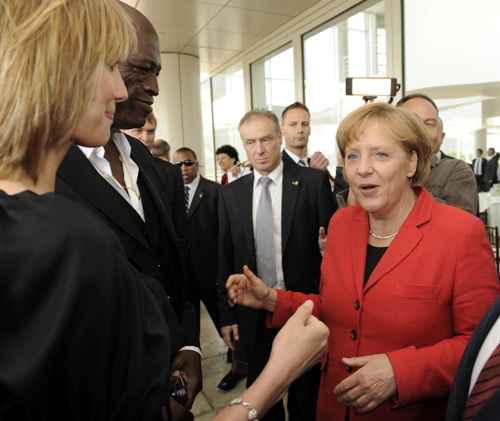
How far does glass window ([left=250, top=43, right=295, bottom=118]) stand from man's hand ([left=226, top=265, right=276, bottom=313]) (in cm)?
571

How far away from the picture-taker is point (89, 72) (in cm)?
60

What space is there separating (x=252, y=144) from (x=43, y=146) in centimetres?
203

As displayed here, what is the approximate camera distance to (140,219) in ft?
3.86

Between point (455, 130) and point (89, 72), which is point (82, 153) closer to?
point (89, 72)

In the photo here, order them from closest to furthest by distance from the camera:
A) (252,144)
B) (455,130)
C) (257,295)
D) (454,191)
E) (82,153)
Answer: (82,153) → (257,295) → (454,191) → (252,144) → (455,130)

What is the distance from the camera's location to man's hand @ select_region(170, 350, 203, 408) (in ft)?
3.58

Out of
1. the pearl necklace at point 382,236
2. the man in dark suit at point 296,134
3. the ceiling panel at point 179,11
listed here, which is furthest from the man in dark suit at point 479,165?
the ceiling panel at point 179,11

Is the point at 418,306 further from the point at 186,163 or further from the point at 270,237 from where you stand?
the point at 186,163

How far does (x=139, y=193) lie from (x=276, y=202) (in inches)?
49.7

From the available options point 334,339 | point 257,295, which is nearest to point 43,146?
point 257,295

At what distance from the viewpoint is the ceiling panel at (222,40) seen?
6.78m

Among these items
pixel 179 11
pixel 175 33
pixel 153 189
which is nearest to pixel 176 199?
pixel 153 189

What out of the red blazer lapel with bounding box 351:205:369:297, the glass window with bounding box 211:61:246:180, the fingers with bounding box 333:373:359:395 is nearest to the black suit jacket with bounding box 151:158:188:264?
the red blazer lapel with bounding box 351:205:369:297

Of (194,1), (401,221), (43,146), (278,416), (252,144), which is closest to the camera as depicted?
(43,146)
